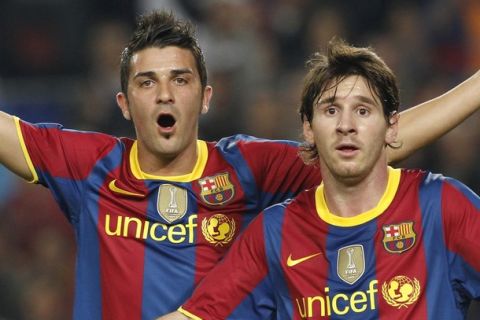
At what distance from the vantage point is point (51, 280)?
835 cm

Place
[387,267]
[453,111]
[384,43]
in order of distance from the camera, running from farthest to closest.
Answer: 1. [384,43]
2. [453,111]
3. [387,267]

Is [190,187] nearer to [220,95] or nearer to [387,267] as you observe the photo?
[387,267]

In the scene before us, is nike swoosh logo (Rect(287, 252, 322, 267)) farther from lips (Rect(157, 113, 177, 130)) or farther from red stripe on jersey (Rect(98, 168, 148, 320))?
lips (Rect(157, 113, 177, 130))

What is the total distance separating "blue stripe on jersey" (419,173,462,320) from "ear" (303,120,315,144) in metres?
0.53

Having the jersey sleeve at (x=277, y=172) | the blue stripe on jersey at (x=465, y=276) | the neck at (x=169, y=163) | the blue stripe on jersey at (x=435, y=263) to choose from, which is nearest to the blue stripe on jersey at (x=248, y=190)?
the jersey sleeve at (x=277, y=172)

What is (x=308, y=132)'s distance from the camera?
4.73m

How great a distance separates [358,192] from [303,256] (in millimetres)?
315

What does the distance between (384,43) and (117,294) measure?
180 inches

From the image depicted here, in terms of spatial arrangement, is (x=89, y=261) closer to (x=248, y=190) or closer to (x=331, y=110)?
(x=248, y=190)

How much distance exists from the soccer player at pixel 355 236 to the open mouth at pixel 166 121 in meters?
0.57

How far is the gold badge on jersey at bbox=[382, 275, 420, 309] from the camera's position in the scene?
4.40 metres

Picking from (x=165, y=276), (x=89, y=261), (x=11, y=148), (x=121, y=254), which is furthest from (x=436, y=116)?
(x=11, y=148)

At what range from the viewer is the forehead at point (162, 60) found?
4969 millimetres

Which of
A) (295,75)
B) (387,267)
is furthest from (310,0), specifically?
(387,267)
